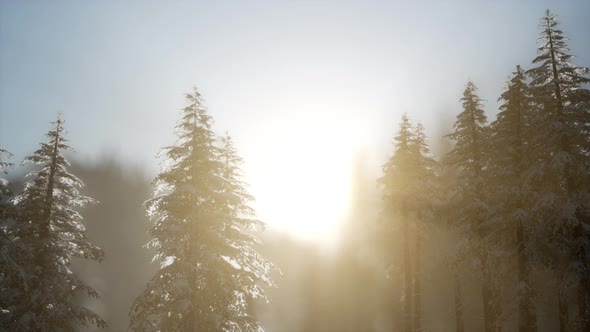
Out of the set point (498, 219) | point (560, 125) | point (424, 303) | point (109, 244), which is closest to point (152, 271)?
point (109, 244)

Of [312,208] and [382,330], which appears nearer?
[382,330]

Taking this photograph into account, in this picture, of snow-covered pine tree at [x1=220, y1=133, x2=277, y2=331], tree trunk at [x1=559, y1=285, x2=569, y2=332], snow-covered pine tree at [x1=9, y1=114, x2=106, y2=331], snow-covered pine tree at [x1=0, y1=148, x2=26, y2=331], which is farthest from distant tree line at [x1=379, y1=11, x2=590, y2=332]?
snow-covered pine tree at [x1=0, y1=148, x2=26, y2=331]

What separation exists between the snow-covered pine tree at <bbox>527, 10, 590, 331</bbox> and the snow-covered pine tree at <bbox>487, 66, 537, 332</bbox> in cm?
88

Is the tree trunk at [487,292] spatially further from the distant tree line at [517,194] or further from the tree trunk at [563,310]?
the tree trunk at [563,310]

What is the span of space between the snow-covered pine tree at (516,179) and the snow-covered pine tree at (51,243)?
70.6 feet

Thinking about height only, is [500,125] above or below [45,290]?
above

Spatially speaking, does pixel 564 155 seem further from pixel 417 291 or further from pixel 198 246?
pixel 198 246

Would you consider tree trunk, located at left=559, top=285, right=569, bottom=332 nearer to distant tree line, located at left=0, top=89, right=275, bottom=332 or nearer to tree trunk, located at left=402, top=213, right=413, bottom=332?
tree trunk, located at left=402, top=213, right=413, bottom=332

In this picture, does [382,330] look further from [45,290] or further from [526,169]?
[45,290]

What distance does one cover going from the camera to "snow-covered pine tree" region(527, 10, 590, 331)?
16812mm

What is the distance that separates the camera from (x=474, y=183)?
21938mm

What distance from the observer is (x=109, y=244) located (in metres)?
60.5

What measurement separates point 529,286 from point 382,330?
98.0 ft

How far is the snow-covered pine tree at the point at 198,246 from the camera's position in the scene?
16.7 meters
